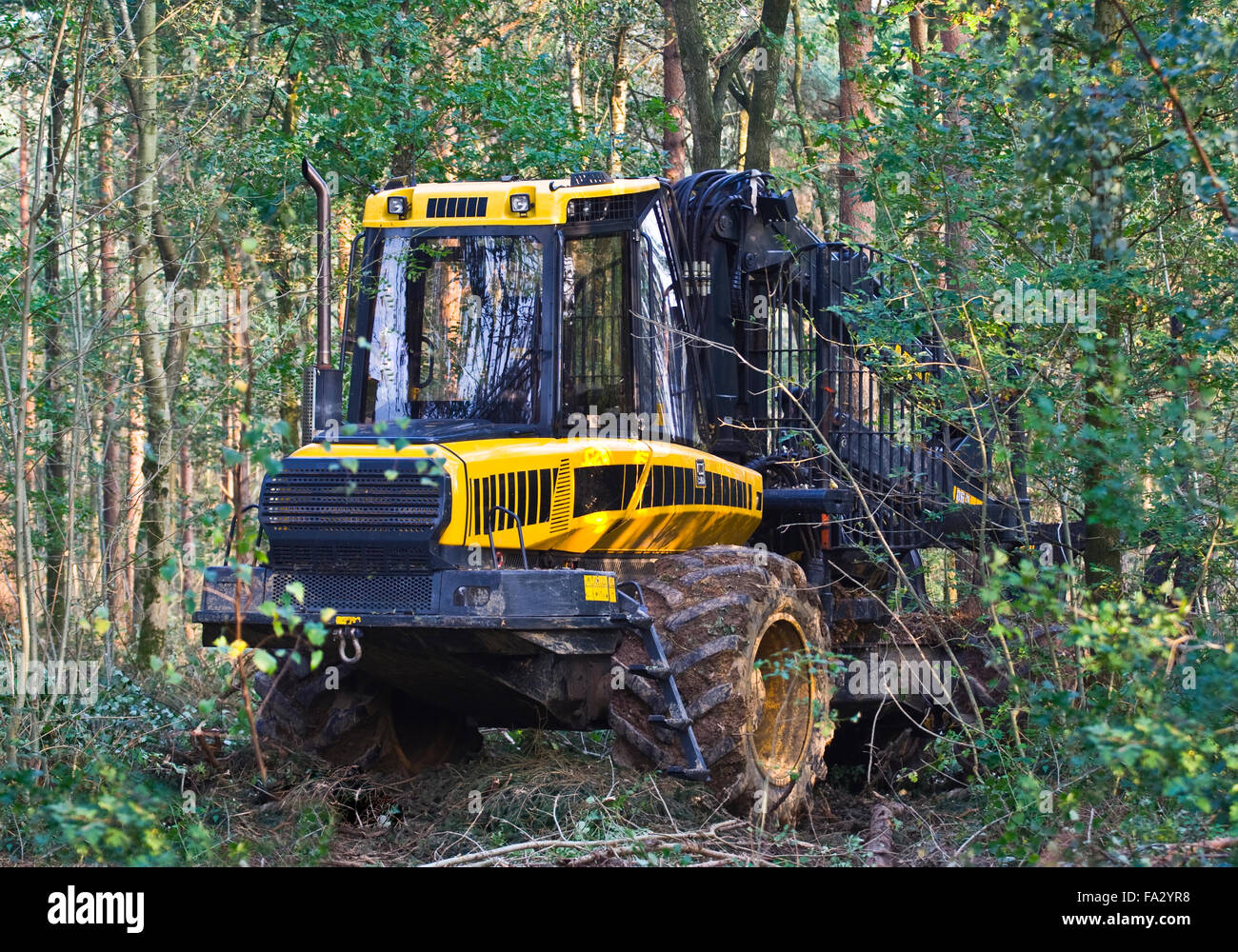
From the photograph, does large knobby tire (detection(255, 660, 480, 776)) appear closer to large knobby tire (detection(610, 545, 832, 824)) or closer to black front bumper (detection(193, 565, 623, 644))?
black front bumper (detection(193, 565, 623, 644))

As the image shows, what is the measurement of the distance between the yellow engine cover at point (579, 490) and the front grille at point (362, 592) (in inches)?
11.4

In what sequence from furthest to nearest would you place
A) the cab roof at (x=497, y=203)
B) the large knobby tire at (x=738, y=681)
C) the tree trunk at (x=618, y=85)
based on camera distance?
the tree trunk at (x=618, y=85), the cab roof at (x=497, y=203), the large knobby tire at (x=738, y=681)

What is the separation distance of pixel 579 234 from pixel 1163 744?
4.19 metres

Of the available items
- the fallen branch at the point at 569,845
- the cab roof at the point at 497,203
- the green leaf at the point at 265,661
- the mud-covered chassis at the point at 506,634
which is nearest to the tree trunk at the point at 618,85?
the cab roof at the point at 497,203

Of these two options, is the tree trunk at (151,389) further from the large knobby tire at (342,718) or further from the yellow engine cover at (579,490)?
the yellow engine cover at (579,490)

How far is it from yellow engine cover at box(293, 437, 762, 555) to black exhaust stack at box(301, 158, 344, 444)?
0.84 ft

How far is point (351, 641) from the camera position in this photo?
22.3 feet

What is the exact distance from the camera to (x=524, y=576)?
675cm

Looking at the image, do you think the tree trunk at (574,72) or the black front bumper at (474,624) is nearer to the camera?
the black front bumper at (474,624)

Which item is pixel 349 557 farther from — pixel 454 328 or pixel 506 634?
pixel 454 328

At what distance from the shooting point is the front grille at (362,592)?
6719 millimetres

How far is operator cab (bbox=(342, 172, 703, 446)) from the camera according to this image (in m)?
7.47

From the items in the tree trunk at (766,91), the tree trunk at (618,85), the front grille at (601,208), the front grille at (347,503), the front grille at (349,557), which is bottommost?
the front grille at (349,557)

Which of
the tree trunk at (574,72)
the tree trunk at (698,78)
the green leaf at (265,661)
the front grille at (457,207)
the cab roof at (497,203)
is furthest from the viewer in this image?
the tree trunk at (574,72)
